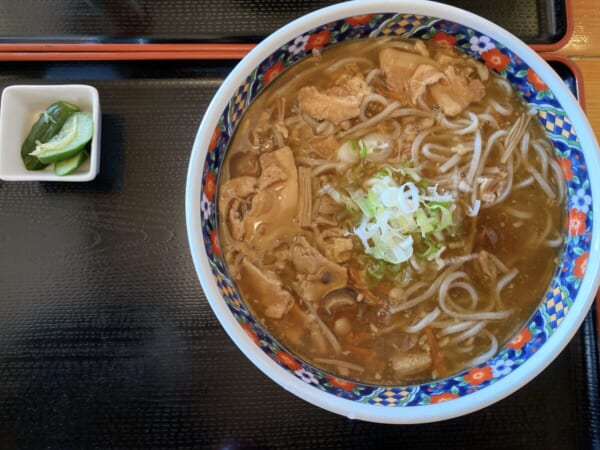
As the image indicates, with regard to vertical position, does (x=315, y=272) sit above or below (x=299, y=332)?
above

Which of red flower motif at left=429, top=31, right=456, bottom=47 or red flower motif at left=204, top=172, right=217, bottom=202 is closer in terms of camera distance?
red flower motif at left=204, top=172, right=217, bottom=202

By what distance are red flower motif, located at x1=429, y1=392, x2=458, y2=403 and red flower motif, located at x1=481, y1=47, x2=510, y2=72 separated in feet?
3.03

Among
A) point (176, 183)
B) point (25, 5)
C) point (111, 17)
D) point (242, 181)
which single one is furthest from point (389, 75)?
point (25, 5)

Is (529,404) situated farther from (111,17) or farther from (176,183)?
(111,17)

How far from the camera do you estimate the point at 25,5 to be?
5.51ft

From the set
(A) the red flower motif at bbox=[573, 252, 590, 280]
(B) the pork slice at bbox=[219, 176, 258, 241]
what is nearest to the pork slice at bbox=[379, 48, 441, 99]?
(B) the pork slice at bbox=[219, 176, 258, 241]

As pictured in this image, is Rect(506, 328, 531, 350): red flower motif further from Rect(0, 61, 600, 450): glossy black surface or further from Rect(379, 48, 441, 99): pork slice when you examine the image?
Rect(379, 48, 441, 99): pork slice

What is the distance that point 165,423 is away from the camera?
1.56 meters

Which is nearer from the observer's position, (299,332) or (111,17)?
(299,332)

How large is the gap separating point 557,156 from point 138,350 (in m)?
1.35

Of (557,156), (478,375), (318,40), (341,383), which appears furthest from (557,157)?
(341,383)

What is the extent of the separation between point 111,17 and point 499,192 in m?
1.31

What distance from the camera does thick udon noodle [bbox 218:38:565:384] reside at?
148cm

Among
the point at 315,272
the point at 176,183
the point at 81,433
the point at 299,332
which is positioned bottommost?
the point at 81,433
